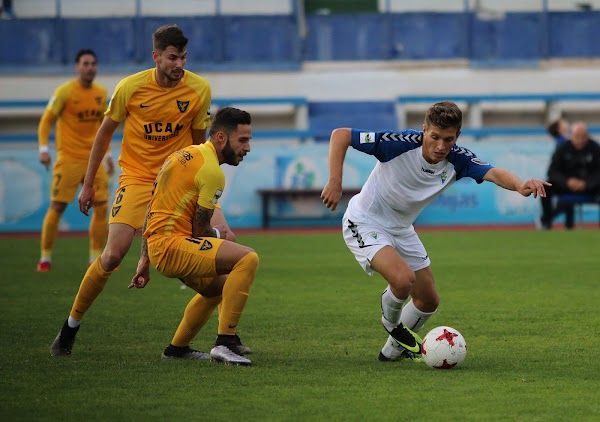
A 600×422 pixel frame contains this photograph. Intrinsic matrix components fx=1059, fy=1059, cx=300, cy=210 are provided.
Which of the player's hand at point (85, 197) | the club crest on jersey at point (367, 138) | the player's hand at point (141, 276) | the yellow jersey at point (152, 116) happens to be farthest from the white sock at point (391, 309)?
the player's hand at point (85, 197)

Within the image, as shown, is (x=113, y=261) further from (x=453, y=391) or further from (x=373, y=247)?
(x=453, y=391)

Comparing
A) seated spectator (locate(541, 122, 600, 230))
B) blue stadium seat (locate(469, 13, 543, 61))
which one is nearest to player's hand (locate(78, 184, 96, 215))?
seated spectator (locate(541, 122, 600, 230))

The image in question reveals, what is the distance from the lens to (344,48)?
28938mm

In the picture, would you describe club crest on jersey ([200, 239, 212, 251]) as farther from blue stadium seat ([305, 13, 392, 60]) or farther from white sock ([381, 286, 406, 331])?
blue stadium seat ([305, 13, 392, 60])

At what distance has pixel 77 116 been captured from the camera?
12.6 meters

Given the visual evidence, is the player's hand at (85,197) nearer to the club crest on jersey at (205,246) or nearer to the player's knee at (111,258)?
the player's knee at (111,258)

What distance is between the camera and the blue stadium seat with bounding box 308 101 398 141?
2731cm

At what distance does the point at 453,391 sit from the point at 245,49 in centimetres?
2375

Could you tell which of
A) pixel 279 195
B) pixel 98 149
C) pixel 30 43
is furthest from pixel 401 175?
pixel 30 43

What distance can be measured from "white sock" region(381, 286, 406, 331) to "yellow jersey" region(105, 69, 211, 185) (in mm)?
2065

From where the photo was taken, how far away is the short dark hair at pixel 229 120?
21.4ft

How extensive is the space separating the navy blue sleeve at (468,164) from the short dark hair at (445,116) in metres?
0.32

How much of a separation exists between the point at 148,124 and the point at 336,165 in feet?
5.99

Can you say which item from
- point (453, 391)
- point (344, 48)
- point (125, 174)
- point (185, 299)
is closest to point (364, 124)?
point (344, 48)
